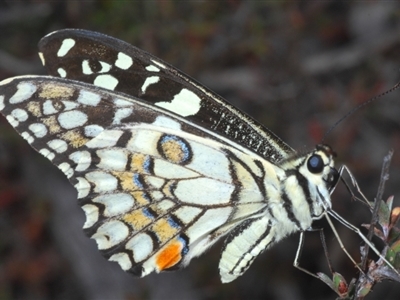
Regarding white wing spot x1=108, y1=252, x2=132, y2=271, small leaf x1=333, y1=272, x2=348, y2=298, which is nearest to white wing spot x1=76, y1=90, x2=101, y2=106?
white wing spot x1=108, y1=252, x2=132, y2=271

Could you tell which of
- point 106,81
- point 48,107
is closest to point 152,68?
point 106,81

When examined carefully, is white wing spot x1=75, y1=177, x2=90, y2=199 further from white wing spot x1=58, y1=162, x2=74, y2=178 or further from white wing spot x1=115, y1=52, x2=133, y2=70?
white wing spot x1=115, y1=52, x2=133, y2=70

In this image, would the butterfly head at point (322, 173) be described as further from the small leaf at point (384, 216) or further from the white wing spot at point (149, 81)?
the white wing spot at point (149, 81)

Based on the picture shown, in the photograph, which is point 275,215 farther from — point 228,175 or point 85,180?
point 85,180

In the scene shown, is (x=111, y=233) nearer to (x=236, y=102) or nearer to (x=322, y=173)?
(x=322, y=173)

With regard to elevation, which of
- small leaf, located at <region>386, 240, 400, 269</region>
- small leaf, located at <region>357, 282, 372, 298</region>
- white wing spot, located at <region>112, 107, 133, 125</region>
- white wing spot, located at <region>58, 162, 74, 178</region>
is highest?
white wing spot, located at <region>112, 107, 133, 125</region>

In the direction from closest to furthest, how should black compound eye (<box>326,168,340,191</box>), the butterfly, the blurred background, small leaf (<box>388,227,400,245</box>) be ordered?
small leaf (<box>388,227,400,245</box>) < black compound eye (<box>326,168,340,191</box>) < the butterfly < the blurred background
